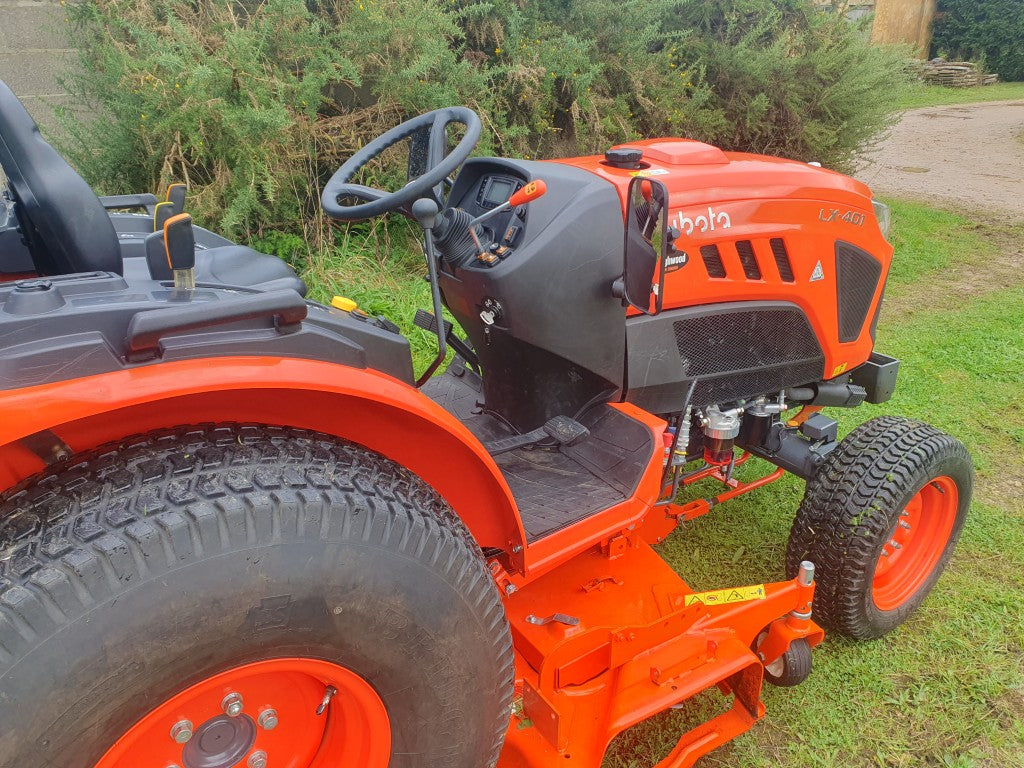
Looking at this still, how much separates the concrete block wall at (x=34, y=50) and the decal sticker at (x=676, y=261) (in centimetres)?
432

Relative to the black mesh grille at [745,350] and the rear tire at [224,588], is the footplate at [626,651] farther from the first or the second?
the black mesh grille at [745,350]

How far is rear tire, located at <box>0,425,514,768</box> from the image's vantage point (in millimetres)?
920

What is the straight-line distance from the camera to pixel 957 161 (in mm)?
10133

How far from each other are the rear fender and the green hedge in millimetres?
3129

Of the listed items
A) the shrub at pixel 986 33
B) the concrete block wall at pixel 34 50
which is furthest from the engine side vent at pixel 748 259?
the shrub at pixel 986 33

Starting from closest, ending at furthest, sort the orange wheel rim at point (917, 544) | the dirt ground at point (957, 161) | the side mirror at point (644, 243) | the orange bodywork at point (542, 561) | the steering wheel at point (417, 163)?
the orange bodywork at point (542, 561), the steering wheel at point (417, 163), the side mirror at point (644, 243), the orange wheel rim at point (917, 544), the dirt ground at point (957, 161)

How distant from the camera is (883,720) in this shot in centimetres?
208

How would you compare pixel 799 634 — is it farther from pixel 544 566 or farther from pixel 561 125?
pixel 561 125

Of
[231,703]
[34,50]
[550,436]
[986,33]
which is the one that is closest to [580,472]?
[550,436]

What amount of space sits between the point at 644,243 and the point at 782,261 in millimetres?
646

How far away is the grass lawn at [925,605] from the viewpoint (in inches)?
78.7

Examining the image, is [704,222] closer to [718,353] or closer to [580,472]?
[718,353]

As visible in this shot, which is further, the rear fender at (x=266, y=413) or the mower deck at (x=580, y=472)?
the mower deck at (x=580, y=472)

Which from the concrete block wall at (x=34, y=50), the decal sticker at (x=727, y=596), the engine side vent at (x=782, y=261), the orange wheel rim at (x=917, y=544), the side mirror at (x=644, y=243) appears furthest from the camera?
the concrete block wall at (x=34, y=50)
